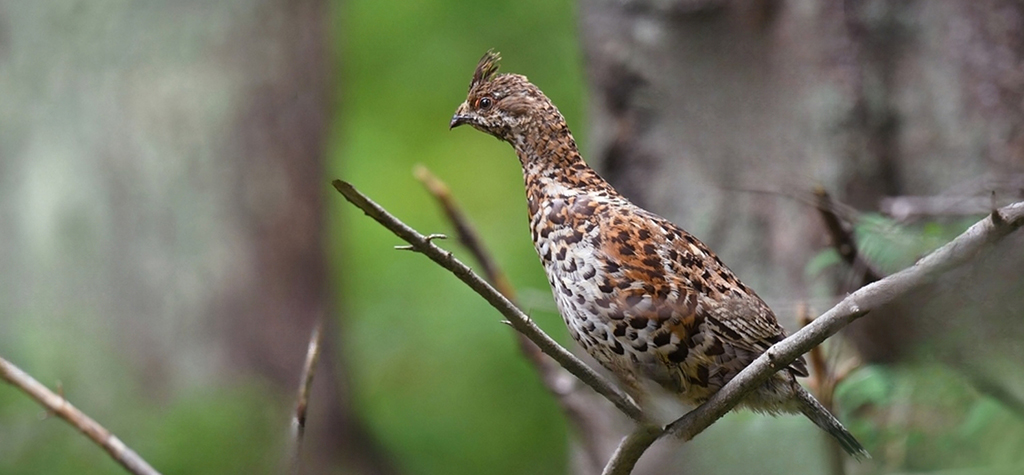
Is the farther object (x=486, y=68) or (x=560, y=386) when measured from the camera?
(x=560, y=386)

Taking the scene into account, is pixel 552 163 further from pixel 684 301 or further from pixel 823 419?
pixel 823 419

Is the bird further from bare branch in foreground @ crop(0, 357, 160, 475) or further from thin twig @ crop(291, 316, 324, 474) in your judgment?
bare branch in foreground @ crop(0, 357, 160, 475)

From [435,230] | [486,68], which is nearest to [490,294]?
[486,68]

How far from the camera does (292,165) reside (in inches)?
336

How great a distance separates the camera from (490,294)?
172 centimetres

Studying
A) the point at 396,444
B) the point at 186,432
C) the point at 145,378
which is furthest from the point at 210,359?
the point at 186,432

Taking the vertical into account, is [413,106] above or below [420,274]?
above

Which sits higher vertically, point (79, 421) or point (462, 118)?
point (462, 118)

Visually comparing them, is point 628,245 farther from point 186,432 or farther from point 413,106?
point 413,106

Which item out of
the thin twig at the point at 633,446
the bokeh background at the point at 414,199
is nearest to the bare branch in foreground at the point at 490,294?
the thin twig at the point at 633,446

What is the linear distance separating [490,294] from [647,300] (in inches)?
22.1

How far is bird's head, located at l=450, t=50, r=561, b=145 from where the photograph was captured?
1.76 metres

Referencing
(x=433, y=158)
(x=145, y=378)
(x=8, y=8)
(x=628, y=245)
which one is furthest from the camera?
(x=433, y=158)

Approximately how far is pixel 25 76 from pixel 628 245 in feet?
25.0
